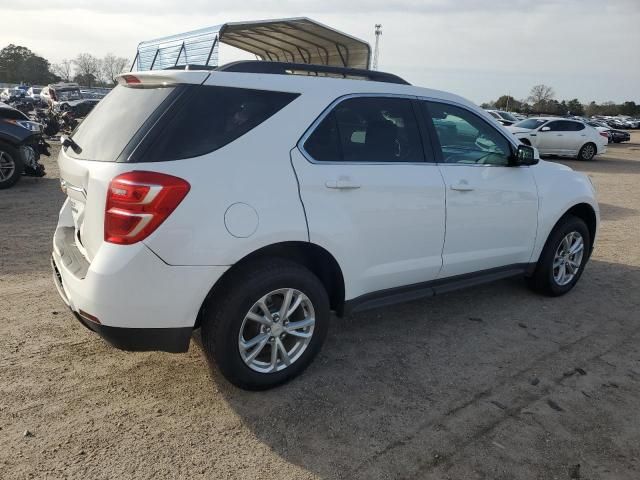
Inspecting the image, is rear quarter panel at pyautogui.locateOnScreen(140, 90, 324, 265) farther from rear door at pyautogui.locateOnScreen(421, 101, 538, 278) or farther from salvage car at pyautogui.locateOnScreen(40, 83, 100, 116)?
salvage car at pyautogui.locateOnScreen(40, 83, 100, 116)

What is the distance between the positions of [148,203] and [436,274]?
2205 millimetres

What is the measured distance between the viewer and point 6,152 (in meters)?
9.05

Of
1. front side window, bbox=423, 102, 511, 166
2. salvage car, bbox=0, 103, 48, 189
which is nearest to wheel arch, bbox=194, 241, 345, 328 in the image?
front side window, bbox=423, 102, 511, 166

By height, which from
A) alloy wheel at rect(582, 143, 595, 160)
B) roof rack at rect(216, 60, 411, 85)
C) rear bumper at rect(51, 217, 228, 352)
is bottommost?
alloy wheel at rect(582, 143, 595, 160)

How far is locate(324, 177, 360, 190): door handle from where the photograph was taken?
314cm

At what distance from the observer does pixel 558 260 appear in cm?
492

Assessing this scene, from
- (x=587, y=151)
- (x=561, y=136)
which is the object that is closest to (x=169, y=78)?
(x=561, y=136)

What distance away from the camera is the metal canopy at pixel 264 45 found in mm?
6266

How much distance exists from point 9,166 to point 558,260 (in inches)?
350

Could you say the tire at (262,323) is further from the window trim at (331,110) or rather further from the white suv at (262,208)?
the window trim at (331,110)

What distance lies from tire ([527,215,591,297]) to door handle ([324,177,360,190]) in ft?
7.93

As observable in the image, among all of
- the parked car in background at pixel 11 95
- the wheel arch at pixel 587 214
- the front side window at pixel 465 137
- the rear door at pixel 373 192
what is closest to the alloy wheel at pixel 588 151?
the wheel arch at pixel 587 214

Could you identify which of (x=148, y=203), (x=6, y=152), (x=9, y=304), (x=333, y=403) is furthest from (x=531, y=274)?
(x=6, y=152)

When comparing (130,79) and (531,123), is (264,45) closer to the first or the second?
(130,79)
